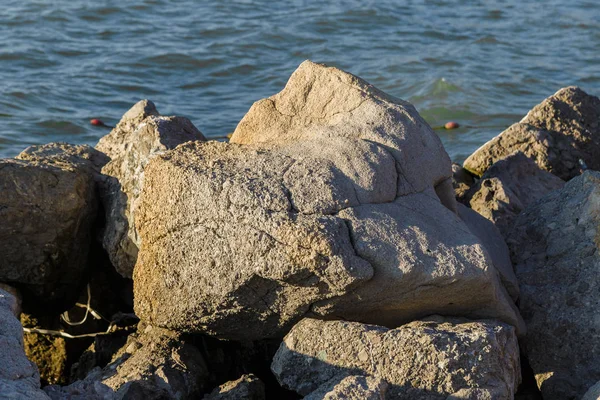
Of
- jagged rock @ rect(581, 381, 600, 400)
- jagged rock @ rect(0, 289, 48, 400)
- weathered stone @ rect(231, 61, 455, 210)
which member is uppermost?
weathered stone @ rect(231, 61, 455, 210)

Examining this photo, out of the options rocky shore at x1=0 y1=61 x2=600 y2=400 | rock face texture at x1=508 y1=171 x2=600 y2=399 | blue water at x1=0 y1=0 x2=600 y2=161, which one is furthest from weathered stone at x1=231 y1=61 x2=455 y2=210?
blue water at x1=0 y1=0 x2=600 y2=161

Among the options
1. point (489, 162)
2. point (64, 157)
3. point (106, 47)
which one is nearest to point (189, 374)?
point (64, 157)

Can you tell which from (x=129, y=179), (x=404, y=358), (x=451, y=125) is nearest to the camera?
(x=404, y=358)

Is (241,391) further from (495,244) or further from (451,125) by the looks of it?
(451,125)

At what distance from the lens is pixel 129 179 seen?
4371 mm

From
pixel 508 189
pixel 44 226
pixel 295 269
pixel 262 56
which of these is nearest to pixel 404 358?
pixel 295 269

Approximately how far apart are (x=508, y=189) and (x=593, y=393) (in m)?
1.88

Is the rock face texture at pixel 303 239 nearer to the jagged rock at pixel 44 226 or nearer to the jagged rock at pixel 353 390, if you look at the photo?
the jagged rock at pixel 353 390

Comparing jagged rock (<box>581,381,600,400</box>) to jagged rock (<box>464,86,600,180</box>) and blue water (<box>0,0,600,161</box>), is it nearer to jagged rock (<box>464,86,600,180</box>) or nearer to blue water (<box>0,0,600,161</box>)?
jagged rock (<box>464,86,600,180</box>)

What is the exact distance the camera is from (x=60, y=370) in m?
4.49

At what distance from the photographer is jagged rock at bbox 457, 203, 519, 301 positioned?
395 cm

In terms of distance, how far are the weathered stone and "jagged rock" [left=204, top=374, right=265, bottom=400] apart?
0.99 m

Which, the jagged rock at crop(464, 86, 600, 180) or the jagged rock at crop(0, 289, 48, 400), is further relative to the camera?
the jagged rock at crop(464, 86, 600, 180)

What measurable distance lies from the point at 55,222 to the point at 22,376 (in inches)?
53.4
